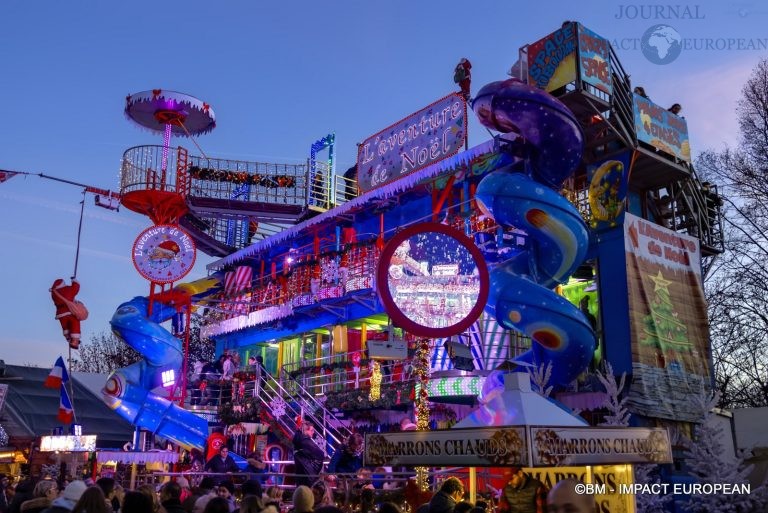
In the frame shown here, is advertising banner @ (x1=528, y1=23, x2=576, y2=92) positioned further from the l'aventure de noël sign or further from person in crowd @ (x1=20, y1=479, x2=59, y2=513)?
person in crowd @ (x1=20, y1=479, x2=59, y2=513)

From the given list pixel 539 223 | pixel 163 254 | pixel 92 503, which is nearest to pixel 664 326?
pixel 539 223

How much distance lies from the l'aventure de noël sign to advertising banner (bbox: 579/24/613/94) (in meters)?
12.7

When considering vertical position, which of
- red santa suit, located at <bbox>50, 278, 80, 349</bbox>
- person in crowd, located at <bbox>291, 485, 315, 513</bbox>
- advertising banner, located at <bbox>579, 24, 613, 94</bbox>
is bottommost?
person in crowd, located at <bbox>291, 485, 315, 513</bbox>

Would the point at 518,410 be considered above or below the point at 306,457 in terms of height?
above

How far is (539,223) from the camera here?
18.6m

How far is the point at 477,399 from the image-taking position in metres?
19.6

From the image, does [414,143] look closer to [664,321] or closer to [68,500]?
[664,321]

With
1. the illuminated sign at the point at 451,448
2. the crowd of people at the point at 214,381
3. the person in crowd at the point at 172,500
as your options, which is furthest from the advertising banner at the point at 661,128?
the person in crowd at the point at 172,500

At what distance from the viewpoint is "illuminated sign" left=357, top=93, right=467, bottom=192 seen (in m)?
A: 24.3

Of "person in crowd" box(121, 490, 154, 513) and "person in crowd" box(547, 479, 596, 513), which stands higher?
"person in crowd" box(547, 479, 596, 513)

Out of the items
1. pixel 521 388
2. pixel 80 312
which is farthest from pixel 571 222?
pixel 80 312

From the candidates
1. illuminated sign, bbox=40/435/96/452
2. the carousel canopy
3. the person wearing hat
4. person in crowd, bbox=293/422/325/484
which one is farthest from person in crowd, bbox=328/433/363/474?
the person wearing hat

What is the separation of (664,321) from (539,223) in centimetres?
528

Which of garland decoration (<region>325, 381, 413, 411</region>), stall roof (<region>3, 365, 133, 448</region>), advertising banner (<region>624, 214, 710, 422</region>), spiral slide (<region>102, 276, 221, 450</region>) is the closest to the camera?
advertising banner (<region>624, 214, 710, 422</region>)
